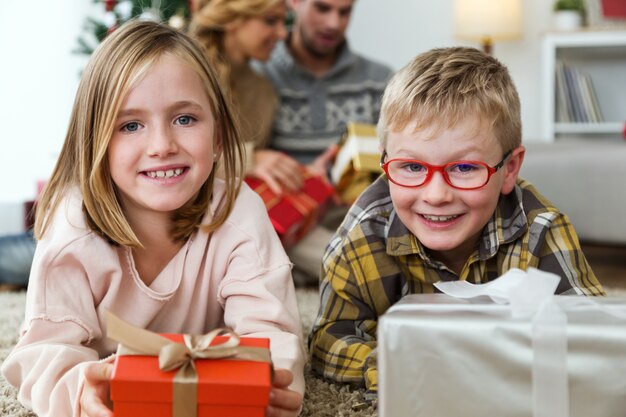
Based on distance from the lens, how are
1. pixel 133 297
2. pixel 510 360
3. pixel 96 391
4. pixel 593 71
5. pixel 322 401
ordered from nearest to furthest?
pixel 510 360 → pixel 96 391 → pixel 322 401 → pixel 133 297 → pixel 593 71

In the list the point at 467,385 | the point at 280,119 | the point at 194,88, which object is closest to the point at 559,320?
the point at 467,385

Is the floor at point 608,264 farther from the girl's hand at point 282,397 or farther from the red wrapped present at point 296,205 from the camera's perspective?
the girl's hand at point 282,397

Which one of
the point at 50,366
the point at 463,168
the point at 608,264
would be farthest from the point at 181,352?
the point at 608,264

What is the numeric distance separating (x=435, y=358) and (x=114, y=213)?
0.55 meters

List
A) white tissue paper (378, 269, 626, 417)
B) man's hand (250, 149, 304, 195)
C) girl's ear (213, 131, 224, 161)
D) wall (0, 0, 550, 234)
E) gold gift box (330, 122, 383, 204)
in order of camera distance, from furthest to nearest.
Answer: wall (0, 0, 550, 234), man's hand (250, 149, 304, 195), gold gift box (330, 122, 383, 204), girl's ear (213, 131, 224, 161), white tissue paper (378, 269, 626, 417)

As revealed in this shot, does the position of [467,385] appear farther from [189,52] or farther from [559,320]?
[189,52]

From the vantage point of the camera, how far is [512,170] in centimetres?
118

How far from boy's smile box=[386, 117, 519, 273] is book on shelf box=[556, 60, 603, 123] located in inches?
96.9

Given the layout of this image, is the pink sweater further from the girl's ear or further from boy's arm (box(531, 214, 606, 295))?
boy's arm (box(531, 214, 606, 295))

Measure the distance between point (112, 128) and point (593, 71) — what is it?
2.98 meters

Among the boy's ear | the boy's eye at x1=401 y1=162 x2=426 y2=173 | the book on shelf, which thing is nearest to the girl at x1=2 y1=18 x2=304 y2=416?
the boy's eye at x1=401 y1=162 x2=426 y2=173

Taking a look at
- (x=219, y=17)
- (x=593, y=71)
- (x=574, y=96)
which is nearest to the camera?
(x=219, y=17)

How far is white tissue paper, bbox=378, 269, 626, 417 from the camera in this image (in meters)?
0.78

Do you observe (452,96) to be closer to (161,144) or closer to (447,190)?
(447,190)
